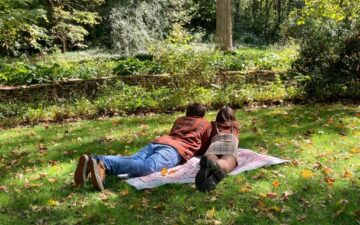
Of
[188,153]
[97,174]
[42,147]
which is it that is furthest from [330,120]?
[42,147]

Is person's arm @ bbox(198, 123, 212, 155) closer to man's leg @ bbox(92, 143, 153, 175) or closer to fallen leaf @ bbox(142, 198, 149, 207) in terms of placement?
man's leg @ bbox(92, 143, 153, 175)

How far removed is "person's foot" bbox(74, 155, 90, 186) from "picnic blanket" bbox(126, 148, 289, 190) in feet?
1.67

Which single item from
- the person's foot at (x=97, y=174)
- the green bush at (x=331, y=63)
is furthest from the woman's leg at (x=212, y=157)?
the green bush at (x=331, y=63)

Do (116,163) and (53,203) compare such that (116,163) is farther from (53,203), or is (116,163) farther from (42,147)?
(42,147)

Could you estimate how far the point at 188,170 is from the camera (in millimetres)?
5434

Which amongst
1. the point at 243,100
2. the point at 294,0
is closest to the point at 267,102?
the point at 243,100

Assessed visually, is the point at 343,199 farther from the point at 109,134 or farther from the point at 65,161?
the point at 109,134

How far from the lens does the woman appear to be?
4.77 m

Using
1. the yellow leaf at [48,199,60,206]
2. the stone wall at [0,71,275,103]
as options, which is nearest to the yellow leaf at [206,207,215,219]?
the yellow leaf at [48,199,60,206]

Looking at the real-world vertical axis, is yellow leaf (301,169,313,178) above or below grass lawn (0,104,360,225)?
above

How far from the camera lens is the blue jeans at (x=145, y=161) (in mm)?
5109

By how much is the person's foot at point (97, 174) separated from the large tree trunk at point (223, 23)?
46.5 feet

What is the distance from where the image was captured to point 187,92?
10.3 metres

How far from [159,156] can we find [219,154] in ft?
2.47
